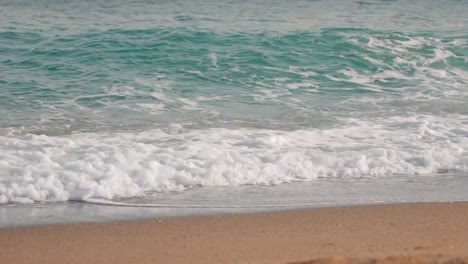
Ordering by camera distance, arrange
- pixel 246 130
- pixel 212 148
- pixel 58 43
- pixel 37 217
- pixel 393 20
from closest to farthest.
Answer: pixel 37 217 → pixel 212 148 → pixel 246 130 → pixel 58 43 → pixel 393 20

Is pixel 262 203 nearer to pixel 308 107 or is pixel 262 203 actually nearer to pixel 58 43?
pixel 308 107

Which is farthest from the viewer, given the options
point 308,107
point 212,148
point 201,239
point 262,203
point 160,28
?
point 160,28

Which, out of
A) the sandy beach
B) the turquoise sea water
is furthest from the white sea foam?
the sandy beach

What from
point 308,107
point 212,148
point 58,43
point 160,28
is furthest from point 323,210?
point 160,28

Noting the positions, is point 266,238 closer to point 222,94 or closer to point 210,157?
point 210,157

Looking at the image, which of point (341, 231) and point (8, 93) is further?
point (8, 93)

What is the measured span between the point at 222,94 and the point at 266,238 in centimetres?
572

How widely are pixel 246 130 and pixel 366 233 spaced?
345 centimetres

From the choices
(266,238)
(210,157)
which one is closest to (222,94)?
(210,157)

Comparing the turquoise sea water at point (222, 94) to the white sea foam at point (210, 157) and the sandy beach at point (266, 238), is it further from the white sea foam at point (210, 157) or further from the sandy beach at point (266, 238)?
the sandy beach at point (266, 238)

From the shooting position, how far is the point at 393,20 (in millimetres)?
16453

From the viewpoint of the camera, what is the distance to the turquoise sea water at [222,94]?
6.79 meters

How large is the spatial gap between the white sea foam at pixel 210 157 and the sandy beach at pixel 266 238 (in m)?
0.95

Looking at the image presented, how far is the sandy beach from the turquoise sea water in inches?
37.6
